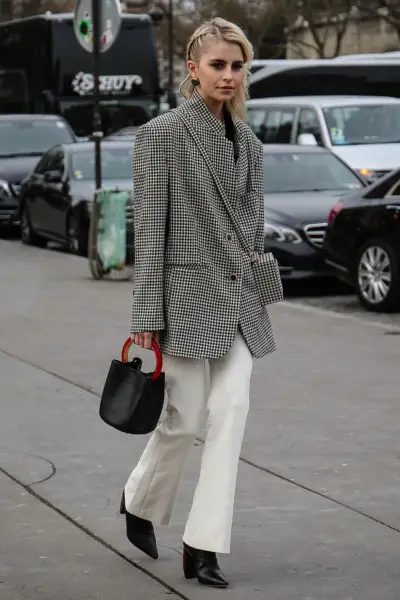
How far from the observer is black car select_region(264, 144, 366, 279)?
1475 centimetres

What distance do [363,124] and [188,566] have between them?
53.4 feet

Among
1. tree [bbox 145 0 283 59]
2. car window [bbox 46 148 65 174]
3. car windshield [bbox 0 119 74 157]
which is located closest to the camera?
car window [bbox 46 148 65 174]

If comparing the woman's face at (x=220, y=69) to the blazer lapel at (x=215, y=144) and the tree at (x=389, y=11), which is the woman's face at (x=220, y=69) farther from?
the tree at (x=389, y=11)

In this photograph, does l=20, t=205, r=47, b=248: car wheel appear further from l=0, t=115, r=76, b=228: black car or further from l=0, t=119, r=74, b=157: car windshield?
l=0, t=119, r=74, b=157: car windshield

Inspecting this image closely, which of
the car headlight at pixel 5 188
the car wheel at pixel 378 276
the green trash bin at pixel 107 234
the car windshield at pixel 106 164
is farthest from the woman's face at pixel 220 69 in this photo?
the car headlight at pixel 5 188

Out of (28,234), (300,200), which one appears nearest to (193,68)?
(300,200)

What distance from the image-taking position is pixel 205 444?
16.6 feet

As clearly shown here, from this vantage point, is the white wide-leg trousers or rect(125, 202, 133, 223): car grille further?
rect(125, 202, 133, 223): car grille

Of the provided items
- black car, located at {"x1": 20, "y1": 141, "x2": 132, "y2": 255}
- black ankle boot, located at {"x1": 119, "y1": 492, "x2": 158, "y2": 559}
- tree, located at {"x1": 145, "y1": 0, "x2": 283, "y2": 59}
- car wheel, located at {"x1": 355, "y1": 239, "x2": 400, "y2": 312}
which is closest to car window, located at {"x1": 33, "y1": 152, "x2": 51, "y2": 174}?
black car, located at {"x1": 20, "y1": 141, "x2": 132, "y2": 255}

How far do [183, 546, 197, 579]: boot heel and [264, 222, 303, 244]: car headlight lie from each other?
9.69 m

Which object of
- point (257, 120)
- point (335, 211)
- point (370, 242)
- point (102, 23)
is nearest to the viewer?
point (370, 242)

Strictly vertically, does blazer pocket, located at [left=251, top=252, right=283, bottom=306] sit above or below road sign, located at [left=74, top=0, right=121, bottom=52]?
above

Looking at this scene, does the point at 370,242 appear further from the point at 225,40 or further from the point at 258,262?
the point at 225,40

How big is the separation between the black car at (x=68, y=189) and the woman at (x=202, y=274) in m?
13.0
